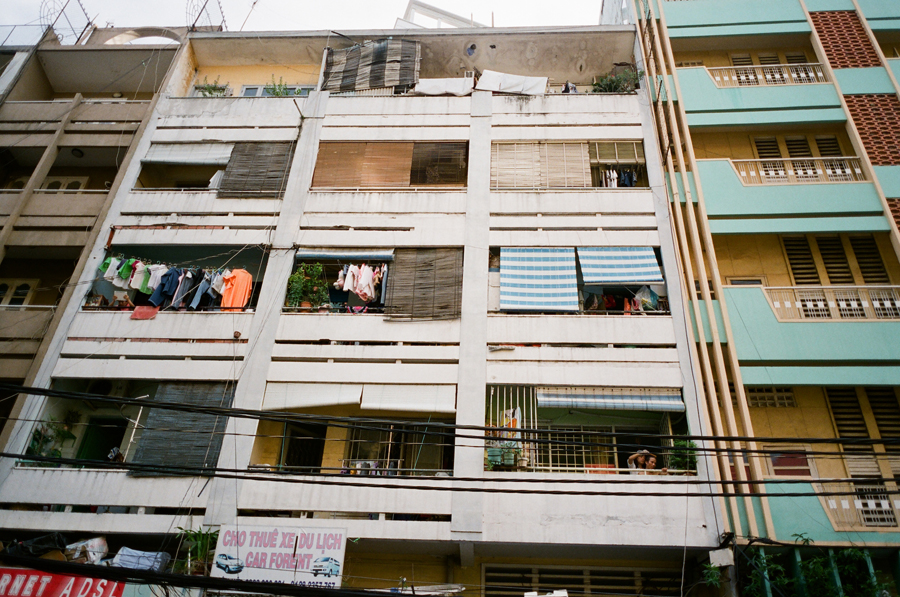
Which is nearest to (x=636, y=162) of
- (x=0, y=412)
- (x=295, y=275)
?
(x=295, y=275)

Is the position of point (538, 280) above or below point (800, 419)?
above

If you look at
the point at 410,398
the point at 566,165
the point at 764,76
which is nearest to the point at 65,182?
the point at 410,398

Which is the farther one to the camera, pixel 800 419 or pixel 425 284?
pixel 425 284

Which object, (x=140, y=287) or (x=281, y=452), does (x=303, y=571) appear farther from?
(x=140, y=287)

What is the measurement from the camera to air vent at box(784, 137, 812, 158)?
56.4ft

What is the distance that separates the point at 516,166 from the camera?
17.0 metres

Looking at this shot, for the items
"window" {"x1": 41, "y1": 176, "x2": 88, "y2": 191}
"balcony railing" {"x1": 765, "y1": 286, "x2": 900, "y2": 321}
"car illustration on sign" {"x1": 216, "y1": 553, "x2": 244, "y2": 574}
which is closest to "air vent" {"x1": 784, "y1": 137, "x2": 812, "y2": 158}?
"balcony railing" {"x1": 765, "y1": 286, "x2": 900, "y2": 321}

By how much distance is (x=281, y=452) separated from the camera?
14289mm

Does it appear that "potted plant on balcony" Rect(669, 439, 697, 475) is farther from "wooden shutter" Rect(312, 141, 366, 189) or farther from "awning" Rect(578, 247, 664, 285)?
"wooden shutter" Rect(312, 141, 366, 189)

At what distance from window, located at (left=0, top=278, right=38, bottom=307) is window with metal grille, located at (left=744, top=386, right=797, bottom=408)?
64.2 ft

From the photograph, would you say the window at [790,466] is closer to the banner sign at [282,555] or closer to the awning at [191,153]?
the banner sign at [282,555]

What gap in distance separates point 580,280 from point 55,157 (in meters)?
16.1

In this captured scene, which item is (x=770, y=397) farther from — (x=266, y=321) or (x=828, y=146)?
(x=266, y=321)

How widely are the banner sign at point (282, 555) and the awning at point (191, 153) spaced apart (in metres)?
11.1
